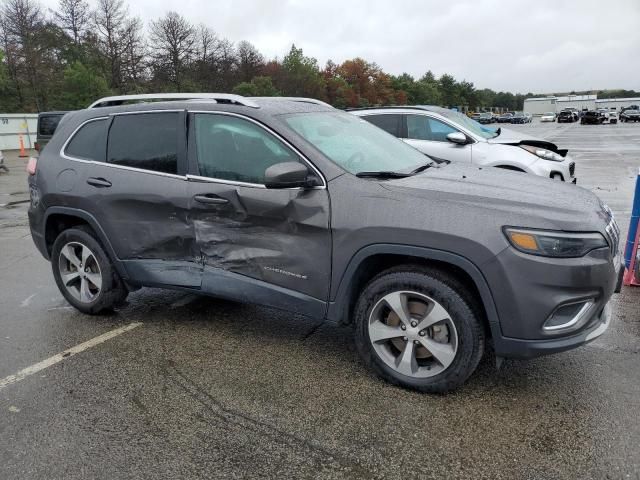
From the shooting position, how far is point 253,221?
139 inches

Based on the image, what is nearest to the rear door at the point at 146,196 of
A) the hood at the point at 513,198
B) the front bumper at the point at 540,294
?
the hood at the point at 513,198

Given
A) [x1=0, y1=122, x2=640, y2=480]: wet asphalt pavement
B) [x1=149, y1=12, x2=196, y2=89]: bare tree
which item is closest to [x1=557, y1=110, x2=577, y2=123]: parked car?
[x1=149, y1=12, x2=196, y2=89]: bare tree

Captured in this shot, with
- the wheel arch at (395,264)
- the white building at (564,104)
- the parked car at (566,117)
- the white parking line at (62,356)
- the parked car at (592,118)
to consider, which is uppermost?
the white building at (564,104)

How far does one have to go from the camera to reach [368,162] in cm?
365

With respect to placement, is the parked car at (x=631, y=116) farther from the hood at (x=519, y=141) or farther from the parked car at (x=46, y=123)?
the parked car at (x=46, y=123)

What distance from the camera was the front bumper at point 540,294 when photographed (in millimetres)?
2748

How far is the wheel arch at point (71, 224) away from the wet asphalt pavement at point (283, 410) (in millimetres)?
601

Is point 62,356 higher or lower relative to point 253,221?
lower

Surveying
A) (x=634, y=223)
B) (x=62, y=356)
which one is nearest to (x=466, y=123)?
(x=634, y=223)

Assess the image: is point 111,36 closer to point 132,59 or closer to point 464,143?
point 132,59

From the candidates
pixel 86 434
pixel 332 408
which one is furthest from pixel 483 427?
pixel 86 434

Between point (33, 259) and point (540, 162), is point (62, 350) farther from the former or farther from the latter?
point (540, 162)

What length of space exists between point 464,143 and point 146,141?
Answer: 5790 mm

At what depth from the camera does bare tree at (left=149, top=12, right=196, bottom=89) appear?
5838cm
